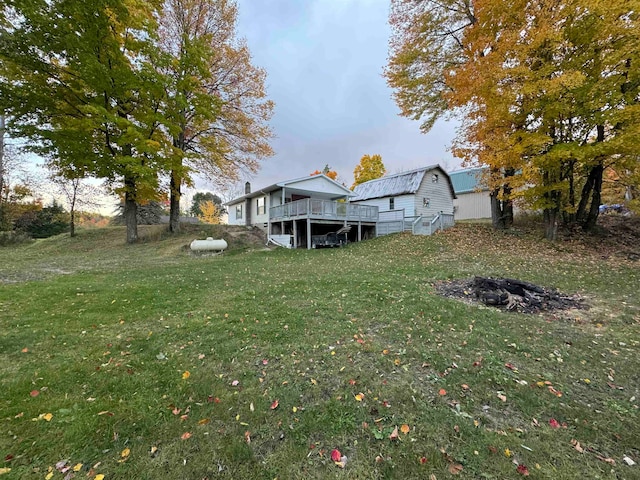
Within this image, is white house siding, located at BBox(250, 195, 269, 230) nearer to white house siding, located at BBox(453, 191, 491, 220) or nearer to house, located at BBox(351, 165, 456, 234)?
house, located at BBox(351, 165, 456, 234)

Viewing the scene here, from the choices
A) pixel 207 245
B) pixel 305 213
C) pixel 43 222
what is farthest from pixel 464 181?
pixel 43 222

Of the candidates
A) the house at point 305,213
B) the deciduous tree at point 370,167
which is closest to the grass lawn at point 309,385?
the house at point 305,213

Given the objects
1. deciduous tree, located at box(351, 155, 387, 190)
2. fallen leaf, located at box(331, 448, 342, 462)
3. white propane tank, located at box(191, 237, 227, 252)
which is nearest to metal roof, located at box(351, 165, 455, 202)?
white propane tank, located at box(191, 237, 227, 252)

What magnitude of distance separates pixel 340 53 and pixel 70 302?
59.9 feet

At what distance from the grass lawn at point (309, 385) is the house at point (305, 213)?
10026mm

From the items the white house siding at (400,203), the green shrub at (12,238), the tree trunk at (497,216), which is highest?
the white house siding at (400,203)

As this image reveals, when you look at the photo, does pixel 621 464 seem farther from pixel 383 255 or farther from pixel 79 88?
pixel 79 88

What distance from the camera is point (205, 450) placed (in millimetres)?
2279

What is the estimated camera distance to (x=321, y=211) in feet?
53.7

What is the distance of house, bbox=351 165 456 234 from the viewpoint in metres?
19.5

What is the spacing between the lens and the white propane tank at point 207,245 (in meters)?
13.9

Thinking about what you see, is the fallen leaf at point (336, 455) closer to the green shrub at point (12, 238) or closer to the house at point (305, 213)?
the house at point (305, 213)

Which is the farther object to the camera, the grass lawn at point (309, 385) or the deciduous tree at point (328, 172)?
the deciduous tree at point (328, 172)

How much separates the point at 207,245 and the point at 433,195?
52.4ft
